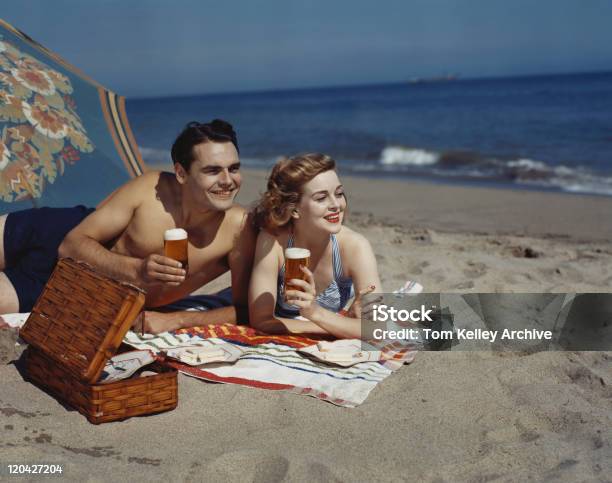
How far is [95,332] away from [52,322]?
40 centimetres

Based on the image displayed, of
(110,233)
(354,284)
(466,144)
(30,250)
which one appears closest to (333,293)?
(354,284)

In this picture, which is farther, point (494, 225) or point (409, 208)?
point (409, 208)

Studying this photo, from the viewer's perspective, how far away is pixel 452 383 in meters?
3.43

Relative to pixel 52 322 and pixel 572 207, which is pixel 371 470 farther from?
pixel 572 207

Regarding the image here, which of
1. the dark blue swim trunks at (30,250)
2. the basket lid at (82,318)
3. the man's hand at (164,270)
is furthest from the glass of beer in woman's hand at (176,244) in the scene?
the dark blue swim trunks at (30,250)

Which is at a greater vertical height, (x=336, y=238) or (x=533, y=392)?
(x=336, y=238)

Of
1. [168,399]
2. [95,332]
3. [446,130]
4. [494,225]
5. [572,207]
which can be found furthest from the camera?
[446,130]

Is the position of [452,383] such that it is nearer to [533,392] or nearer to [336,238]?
[533,392]

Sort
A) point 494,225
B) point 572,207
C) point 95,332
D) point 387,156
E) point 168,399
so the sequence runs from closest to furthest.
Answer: point 95,332, point 168,399, point 494,225, point 572,207, point 387,156

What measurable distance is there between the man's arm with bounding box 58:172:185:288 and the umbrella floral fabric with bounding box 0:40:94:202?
104 cm

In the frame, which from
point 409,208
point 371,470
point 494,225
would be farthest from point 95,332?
point 409,208

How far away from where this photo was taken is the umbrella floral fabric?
4734 millimetres

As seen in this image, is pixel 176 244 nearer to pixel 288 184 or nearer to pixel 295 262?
pixel 295 262

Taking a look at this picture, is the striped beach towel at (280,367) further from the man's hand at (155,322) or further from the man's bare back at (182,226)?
the man's bare back at (182,226)
